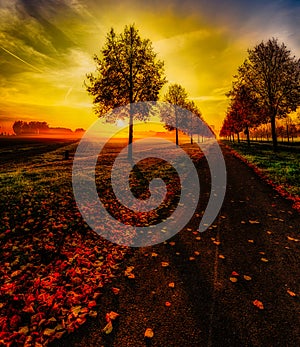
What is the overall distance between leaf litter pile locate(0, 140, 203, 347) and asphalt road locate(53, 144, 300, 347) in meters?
0.36

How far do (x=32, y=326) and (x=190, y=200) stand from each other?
7.28 metres

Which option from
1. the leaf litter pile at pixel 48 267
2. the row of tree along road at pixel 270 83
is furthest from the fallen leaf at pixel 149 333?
the row of tree along road at pixel 270 83

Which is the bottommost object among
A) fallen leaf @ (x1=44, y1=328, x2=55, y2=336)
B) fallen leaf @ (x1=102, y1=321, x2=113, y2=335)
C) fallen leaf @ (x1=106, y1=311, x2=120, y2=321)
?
fallen leaf @ (x1=102, y1=321, x2=113, y2=335)

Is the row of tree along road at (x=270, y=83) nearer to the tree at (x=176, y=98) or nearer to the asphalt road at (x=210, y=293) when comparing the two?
the tree at (x=176, y=98)

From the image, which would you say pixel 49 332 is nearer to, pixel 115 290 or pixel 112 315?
pixel 112 315

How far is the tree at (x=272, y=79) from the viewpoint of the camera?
28047 mm

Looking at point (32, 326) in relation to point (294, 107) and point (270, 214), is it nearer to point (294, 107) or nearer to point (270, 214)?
point (270, 214)

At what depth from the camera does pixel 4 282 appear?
455cm

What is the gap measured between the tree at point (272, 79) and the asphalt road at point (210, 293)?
27402 millimetres

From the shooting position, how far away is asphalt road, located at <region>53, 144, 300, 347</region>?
3.30m

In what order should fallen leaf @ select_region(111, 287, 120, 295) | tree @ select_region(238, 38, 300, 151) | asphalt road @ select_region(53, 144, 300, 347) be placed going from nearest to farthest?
asphalt road @ select_region(53, 144, 300, 347) → fallen leaf @ select_region(111, 287, 120, 295) → tree @ select_region(238, 38, 300, 151)

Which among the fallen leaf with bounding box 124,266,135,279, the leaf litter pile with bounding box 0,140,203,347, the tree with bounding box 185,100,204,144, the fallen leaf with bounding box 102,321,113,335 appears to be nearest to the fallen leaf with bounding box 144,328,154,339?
the fallen leaf with bounding box 102,321,113,335

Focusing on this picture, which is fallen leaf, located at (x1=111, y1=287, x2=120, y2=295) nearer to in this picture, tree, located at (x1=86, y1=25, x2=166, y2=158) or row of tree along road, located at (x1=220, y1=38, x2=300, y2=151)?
tree, located at (x1=86, y1=25, x2=166, y2=158)

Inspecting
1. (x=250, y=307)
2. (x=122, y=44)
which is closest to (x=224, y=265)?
(x=250, y=307)
